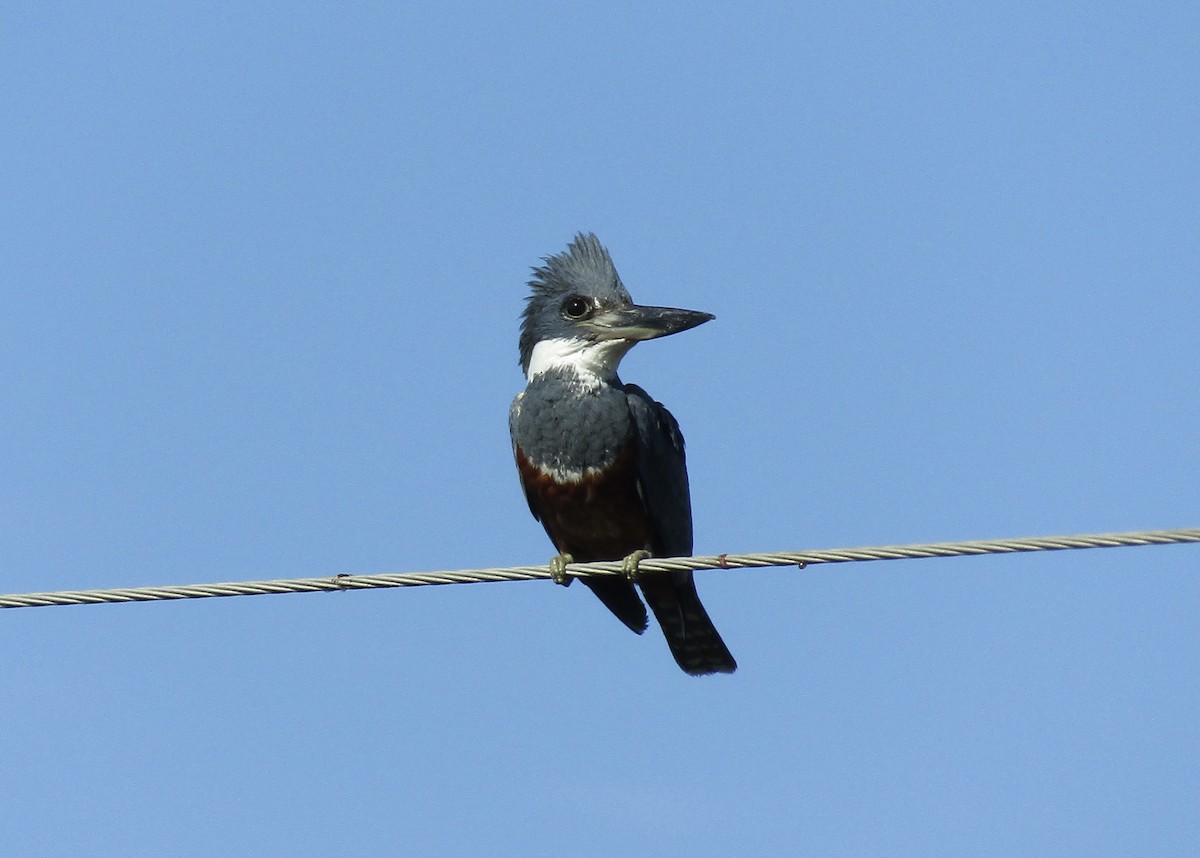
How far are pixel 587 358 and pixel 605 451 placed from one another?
0.54 m

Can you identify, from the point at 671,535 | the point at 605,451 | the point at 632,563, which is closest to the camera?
the point at 632,563

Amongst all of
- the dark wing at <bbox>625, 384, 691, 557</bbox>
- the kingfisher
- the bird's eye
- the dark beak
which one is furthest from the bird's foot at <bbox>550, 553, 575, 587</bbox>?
the bird's eye

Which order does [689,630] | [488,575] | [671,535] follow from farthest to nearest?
[689,630] < [671,535] < [488,575]

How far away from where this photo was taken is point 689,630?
25.2 feet

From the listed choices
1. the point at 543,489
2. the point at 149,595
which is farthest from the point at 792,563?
the point at 543,489

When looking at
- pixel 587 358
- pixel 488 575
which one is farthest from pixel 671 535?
pixel 488 575

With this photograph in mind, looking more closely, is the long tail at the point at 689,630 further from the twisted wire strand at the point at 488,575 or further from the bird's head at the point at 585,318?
the twisted wire strand at the point at 488,575

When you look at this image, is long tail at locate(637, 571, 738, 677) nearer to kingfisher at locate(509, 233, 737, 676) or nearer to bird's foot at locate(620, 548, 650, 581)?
kingfisher at locate(509, 233, 737, 676)

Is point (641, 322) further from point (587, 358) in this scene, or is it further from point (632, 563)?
point (632, 563)

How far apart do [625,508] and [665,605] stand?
702 millimetres

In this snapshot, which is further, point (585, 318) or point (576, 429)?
point (585, 318)

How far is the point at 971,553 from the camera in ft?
14.8

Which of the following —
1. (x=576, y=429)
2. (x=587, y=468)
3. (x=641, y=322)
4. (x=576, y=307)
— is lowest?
(x=587, y=468)

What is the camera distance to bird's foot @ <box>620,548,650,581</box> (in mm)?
6197
